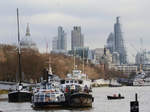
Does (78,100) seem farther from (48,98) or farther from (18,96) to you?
(18,96)

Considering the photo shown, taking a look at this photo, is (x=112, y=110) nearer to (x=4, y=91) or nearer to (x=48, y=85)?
(x=48, y=85)

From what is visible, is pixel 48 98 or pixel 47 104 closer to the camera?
pixel 47 104

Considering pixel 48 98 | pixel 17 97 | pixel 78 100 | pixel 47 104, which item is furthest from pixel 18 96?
pixel 78 100

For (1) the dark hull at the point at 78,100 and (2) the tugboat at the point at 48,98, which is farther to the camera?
(1) the dark hull at the point at 78,100

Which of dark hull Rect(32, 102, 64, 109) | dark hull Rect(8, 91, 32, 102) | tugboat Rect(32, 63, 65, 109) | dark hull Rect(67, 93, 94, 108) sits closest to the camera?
dark hull Rect(32, 102, 64, 109)

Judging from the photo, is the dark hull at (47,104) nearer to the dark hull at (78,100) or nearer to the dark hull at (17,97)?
the dark hull at (78,100)

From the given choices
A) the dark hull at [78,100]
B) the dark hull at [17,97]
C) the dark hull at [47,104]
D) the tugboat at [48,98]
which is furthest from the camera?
the dark hull at [17,97]

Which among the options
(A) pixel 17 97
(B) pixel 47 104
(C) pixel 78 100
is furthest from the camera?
(A) pixel 17 97

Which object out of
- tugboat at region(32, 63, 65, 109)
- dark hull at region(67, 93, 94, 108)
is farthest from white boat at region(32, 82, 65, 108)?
dark hull at region(67, 93, 94, 108)

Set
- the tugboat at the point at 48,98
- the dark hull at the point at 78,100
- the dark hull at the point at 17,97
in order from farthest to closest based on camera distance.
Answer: the dark hull at the point at 17,97
the dark hull at the point at 78,100
the tugboat at the point at 48,98

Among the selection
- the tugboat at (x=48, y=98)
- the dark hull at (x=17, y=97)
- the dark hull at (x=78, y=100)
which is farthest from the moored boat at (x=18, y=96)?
the dark hull at (x=78, y=100)

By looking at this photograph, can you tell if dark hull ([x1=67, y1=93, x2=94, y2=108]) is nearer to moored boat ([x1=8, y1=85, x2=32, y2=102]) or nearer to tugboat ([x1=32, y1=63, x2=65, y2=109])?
tugboat ([x1=32, y1=63, x2=65, y2=109])

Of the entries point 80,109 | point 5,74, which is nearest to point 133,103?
point 80,109

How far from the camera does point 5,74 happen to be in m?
190
